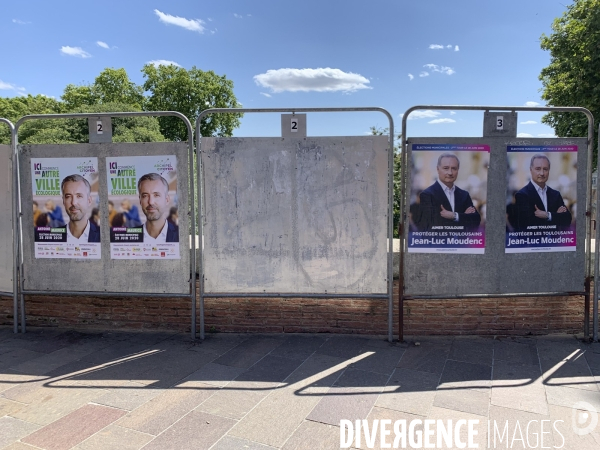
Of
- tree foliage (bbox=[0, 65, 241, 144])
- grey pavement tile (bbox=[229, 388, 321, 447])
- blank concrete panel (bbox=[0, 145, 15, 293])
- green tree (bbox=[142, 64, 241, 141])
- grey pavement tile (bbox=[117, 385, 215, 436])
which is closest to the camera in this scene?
grey pavement tile (bbox=[229, 388, 321, 447])

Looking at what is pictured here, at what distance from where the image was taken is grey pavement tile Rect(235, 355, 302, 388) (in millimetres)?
4055

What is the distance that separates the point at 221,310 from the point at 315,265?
4.21 ft

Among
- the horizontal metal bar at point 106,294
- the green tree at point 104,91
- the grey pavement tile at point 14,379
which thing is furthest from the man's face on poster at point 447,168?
the green tree at point 104,91

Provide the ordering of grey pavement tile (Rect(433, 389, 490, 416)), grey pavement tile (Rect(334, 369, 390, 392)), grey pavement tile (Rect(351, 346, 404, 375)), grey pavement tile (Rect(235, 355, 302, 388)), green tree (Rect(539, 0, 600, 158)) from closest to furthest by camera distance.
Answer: grey pavement tile (Rect(433, 389, 490, 416))
grey pavement tile (Rect(334, 369, 390, 392))
grey pavement tile (Rect(235, 355, 302, 388))
grey pavement tile (Rect(351, 346, 404, 375))
green tree (Rect(539, 0, 600, 158))

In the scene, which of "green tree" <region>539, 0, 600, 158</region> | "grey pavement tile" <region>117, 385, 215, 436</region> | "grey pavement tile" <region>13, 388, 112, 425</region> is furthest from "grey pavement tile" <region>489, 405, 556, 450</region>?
"green tree" <region>539, 0, 600, 158</region>

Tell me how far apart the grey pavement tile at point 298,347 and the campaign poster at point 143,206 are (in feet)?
4.96

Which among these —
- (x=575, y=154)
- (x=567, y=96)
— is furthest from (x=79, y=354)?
(x=567, y=96)

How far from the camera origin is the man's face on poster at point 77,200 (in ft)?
17.1

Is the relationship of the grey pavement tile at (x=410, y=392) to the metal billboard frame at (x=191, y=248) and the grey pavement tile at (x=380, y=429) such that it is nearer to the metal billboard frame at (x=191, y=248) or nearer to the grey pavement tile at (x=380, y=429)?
the grey pavement tile at (x=380, y=429)

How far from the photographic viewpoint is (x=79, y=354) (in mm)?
4801

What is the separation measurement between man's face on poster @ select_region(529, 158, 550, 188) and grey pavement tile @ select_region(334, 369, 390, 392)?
261 centimetres

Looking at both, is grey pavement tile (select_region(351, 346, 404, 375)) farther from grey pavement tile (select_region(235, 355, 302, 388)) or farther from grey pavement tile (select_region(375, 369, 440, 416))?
grey pavement tile (select_region(235, 355, 302, 388))

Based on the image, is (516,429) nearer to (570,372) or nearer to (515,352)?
(570,372)

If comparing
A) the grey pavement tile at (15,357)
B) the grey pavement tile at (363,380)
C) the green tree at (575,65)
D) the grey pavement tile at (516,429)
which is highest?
the green tree at (575,65)
